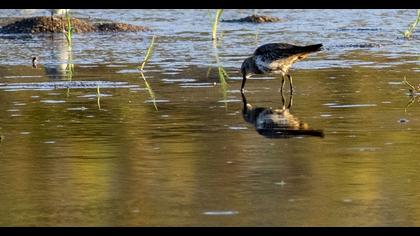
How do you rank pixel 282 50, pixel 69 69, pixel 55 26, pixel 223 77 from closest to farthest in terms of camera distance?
pixel 282 50 → pixel 223 77 → pixel 69 69 → pixel 55 26

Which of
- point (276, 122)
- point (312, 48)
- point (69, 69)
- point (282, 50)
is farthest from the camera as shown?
point (69, 69)

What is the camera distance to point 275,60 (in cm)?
1447

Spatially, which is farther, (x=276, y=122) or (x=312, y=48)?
(x=312, y=48)

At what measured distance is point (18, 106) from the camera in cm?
1294

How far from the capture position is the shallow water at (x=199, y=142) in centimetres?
762

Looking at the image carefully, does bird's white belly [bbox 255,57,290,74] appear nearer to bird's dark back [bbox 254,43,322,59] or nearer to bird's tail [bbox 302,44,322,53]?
bird's dark back [bbox 254,43,322,59]

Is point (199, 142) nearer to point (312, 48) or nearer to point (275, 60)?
point (312, 48)

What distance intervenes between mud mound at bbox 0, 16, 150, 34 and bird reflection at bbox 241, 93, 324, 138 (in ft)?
33.7

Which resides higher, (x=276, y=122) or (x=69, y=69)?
(x=276, y=122)

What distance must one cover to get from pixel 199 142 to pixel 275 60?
4.30m

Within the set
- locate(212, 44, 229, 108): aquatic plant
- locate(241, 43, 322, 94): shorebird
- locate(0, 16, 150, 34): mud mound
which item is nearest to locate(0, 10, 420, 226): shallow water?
locate(212, 44, 229, 108): aquatic plant

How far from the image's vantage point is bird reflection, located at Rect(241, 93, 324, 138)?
1076 centimetres

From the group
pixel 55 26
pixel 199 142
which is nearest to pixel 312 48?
pixel 199 142
